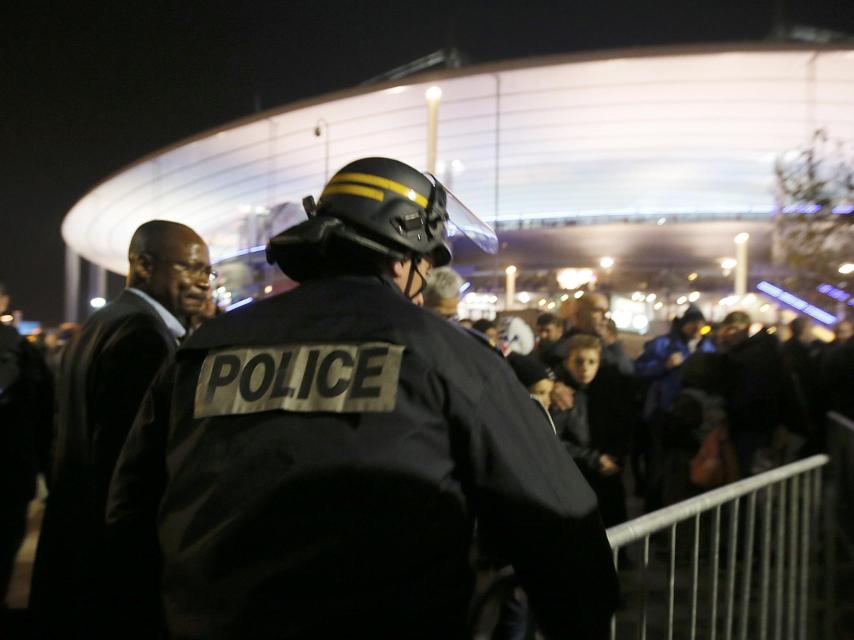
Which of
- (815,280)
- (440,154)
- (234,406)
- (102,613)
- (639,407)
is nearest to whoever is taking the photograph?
(234,406)

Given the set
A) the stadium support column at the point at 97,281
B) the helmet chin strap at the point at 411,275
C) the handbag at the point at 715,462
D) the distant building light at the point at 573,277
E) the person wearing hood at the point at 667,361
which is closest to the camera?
the helmet chin strap at the point at 411,275

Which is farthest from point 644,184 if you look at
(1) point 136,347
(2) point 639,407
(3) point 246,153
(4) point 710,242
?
(1) point 136,347

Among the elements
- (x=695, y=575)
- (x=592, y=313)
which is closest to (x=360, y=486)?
(x=695, y=575)

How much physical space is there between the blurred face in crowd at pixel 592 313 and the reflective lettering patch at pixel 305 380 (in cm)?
399

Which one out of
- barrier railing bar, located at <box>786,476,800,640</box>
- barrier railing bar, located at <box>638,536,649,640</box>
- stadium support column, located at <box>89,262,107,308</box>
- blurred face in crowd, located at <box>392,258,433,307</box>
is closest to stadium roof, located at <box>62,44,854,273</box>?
barrier railing bar, located at <box>786,476,800,640</box>

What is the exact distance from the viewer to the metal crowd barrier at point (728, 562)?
2240 millimetres

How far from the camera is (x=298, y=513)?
124 cm

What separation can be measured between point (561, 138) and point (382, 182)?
1890 centimetres

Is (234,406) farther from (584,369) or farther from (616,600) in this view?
(584,369)

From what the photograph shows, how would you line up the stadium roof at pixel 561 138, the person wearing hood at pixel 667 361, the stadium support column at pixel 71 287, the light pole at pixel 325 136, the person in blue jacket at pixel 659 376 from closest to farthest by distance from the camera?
the person in blue jacket at pixel 659 376 < the person wearing hood at pixel 667 361 < the stadium roof at pixel 561 138 < the light pole at pixel 325 136 < the stadium support column at pixel 71 287

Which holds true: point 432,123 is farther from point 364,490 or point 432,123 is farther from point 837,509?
point 364,490

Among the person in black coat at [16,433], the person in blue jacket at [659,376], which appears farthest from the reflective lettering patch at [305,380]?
the person in blue jacket at [659,376]

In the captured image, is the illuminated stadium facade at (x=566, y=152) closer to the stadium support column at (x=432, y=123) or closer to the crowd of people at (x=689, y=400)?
the stadium support column at (x=432, y=123)

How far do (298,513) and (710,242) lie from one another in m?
32.4
